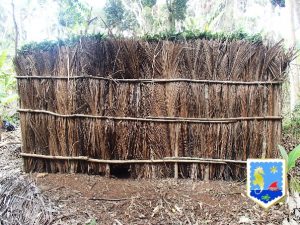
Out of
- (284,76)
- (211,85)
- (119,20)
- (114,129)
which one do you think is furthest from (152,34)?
(119,20)

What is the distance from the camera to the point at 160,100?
3648 mm

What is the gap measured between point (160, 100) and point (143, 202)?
1294 mm

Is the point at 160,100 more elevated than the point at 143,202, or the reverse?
the point at 160,100

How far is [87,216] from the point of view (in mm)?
2916

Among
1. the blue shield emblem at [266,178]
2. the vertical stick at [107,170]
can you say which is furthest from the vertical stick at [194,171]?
the blue shield emblem at [266,178]

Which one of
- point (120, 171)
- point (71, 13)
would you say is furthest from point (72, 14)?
point (120, 171)

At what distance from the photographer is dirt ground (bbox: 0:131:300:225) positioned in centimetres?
287

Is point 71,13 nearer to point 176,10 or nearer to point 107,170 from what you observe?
point 176,10

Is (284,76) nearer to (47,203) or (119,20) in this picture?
(47,203)

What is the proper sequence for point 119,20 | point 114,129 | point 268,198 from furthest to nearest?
point 119,20, point 114,129, point 268,198

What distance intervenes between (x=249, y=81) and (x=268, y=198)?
1.73 m

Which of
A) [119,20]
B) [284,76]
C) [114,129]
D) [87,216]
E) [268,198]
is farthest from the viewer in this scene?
[119,20]

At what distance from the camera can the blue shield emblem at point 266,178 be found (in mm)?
2156

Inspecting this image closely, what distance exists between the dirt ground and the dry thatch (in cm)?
24
